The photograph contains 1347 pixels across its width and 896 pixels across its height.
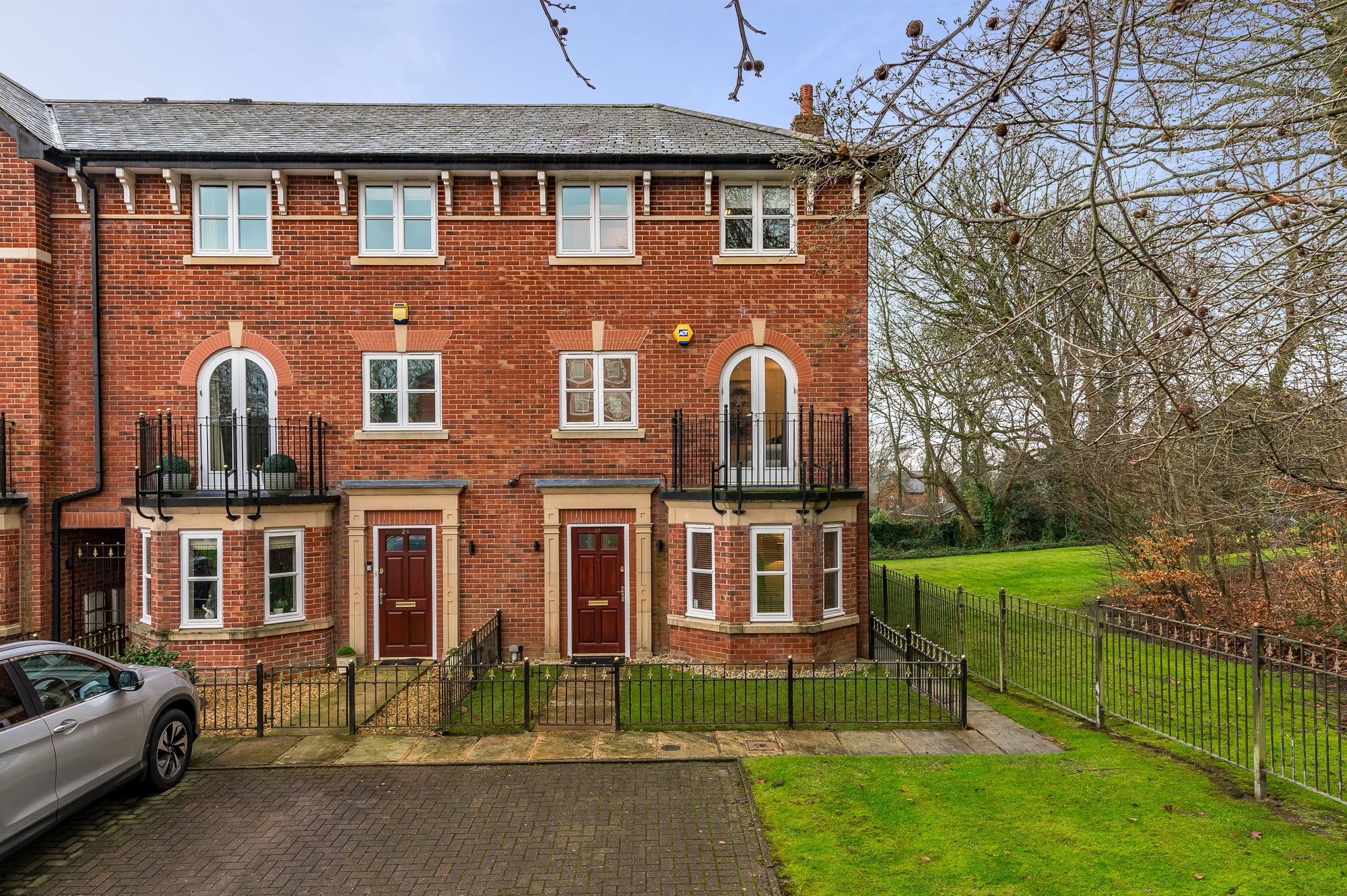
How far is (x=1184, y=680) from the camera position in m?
8.57

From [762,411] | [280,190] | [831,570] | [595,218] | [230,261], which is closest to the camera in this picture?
[280,190]

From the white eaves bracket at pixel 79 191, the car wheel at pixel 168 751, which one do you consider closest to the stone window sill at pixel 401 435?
the car wheel at pixel 168 751

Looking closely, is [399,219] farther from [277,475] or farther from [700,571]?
[700,571]

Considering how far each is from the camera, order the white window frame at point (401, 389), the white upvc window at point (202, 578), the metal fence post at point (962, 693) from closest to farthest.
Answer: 1. the metal fence post at point (962, 693)
2. the white upvc window at point (202, 578)
3. the white window frame at point (401, 389)

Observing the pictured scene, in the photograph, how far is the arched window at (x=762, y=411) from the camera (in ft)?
39.5

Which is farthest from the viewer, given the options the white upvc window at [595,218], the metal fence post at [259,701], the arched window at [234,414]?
the white upvc window at [595,218]

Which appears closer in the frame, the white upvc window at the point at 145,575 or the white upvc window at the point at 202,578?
the white upvc window at the point at 202,578

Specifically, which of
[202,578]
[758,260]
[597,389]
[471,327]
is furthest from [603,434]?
[202,578]

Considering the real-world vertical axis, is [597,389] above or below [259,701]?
above

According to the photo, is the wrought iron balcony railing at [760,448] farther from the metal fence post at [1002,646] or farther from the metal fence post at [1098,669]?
the metal fence post at [1098,669]

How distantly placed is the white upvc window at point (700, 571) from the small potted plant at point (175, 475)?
8.23 m

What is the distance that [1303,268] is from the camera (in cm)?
477

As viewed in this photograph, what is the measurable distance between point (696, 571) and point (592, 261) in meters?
5.61

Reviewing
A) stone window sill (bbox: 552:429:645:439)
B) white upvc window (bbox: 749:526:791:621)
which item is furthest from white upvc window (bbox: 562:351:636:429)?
white upvc window (bbox: 749:526:791:621)
